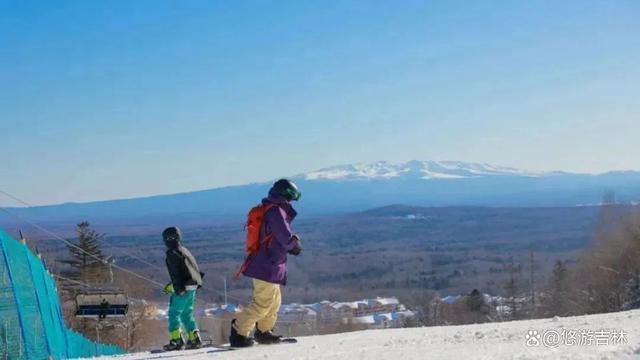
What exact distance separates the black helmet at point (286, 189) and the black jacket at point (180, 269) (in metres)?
1.53

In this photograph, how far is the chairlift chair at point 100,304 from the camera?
17.0m

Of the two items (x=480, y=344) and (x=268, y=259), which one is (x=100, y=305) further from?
(x=480, y=344)

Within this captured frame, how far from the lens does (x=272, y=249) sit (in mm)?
6840

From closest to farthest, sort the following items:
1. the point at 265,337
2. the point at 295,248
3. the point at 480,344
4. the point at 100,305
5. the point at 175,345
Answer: the point at 480,344
the point at 295,248
the point at 265,337
the point at 175,345
the point at 100,305

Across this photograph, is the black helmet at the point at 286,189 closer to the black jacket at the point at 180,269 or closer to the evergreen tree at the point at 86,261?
the black jacket at the point at 180,269

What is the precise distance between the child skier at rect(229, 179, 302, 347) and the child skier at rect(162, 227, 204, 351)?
1.13m

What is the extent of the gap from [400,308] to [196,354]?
75.8 m

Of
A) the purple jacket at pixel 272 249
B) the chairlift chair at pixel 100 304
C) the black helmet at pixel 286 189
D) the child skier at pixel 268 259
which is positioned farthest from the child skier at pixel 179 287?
the chairlift chair at pixel 100 304

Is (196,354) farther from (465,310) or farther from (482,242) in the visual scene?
(482,242)

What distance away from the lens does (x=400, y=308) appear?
80.8 m

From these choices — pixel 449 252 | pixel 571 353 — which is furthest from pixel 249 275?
pixel 449 252

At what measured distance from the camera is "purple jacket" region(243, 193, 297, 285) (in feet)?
22.2

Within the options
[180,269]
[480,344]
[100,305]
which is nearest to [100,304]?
[100,305]

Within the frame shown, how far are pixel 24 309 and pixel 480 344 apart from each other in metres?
4.41
